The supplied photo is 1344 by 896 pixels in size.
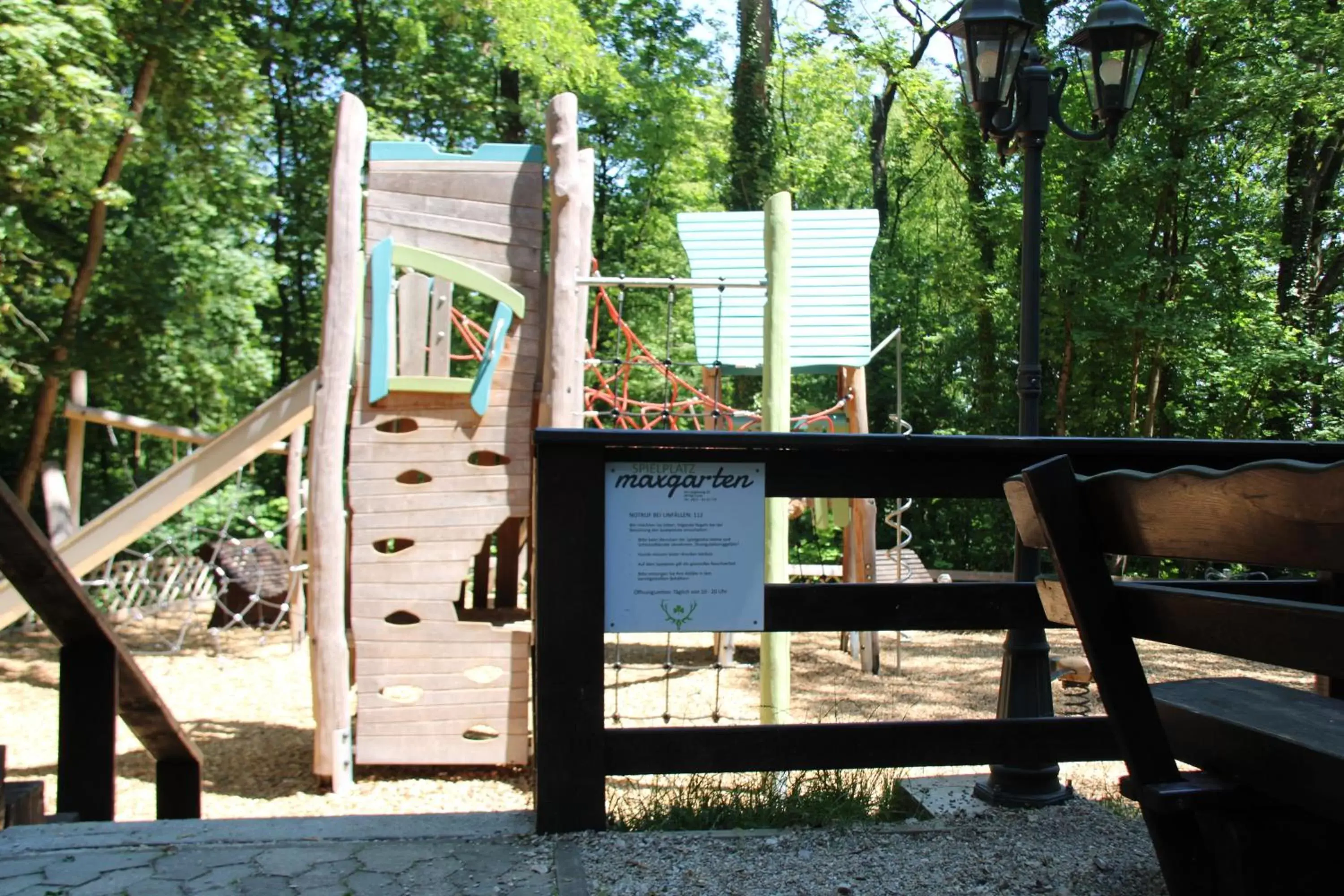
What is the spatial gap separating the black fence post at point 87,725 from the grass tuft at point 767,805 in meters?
1.60

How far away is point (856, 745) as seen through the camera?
349cm

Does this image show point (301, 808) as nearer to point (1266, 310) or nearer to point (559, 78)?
point (559, 78)

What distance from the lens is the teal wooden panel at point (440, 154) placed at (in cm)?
857

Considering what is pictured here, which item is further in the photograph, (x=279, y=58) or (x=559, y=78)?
(x=559, y=78)

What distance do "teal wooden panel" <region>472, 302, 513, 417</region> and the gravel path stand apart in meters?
5.21

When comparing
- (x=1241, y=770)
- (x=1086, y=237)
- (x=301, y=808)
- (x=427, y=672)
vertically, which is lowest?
(x=301, y=808)

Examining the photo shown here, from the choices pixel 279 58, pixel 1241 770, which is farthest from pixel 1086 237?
pixel 1241 770

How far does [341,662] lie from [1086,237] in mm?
14777

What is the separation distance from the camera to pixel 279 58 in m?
15.7

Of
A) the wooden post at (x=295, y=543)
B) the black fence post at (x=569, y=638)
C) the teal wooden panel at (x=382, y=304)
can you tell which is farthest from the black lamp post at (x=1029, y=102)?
the wooden post at (x=295, y=543)

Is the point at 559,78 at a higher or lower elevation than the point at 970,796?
higher

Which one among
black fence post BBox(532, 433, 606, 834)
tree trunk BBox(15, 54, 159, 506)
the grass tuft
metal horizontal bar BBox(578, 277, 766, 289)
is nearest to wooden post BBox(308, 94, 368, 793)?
metal horizontal bar BBox(578, 277, 766, 289)

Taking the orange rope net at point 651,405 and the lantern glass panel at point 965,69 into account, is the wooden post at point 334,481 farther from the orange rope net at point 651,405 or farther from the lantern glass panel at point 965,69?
the lantern glass panel at point 965,69

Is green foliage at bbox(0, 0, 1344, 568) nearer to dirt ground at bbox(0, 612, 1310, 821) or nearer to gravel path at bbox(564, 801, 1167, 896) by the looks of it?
dirt ground at bbox(0, 612, 1310, 821)
